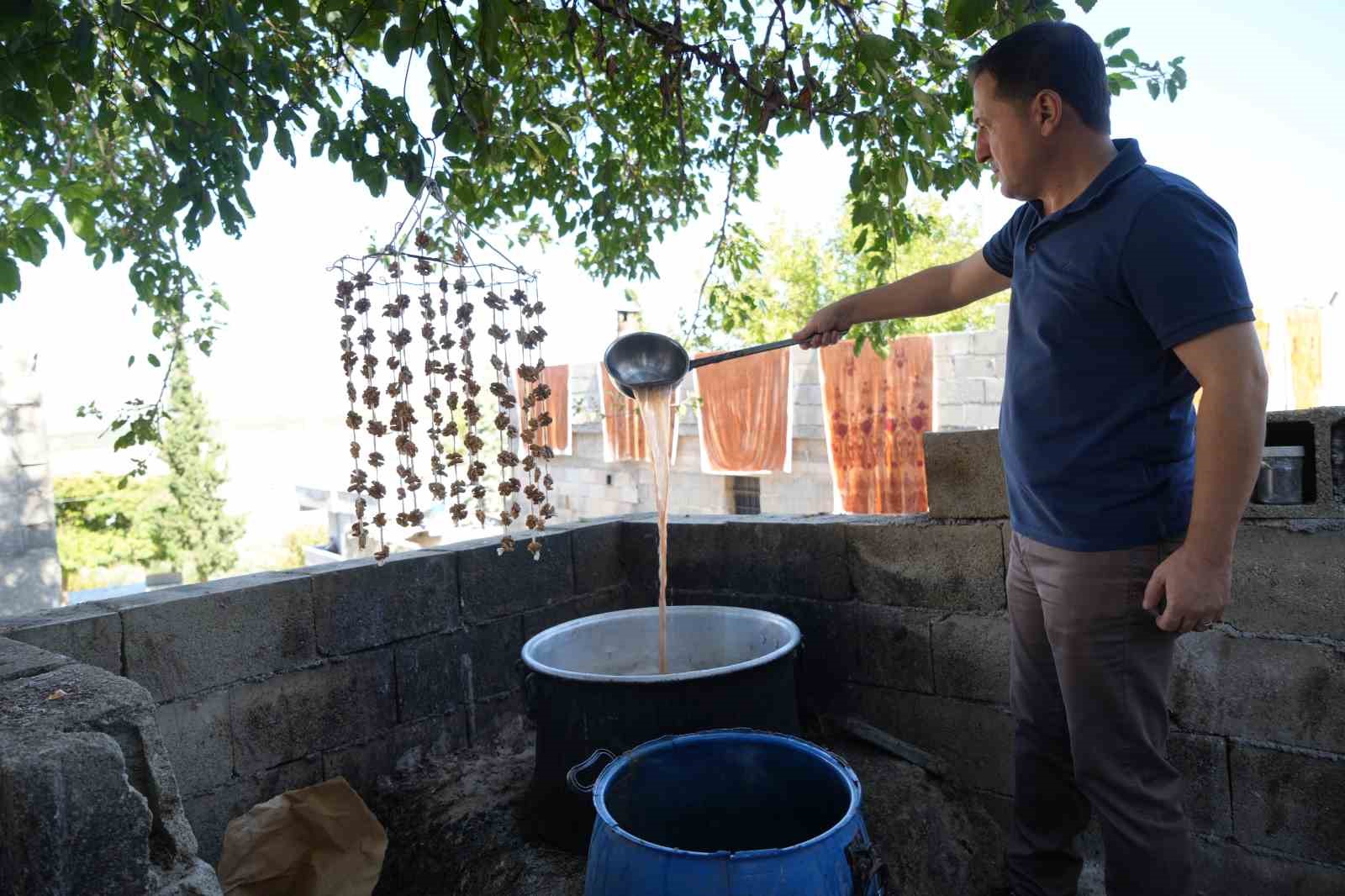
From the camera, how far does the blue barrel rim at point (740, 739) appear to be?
1392mm

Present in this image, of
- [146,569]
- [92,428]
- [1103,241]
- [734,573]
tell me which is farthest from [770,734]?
[92,428]

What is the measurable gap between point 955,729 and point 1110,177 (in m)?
1.94

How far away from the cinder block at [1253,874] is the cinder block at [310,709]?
8.42 feet

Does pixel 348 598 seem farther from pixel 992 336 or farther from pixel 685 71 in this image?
pixel 992 336

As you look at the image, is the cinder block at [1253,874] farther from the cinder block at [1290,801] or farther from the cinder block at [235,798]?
the cinder block at [235,798]

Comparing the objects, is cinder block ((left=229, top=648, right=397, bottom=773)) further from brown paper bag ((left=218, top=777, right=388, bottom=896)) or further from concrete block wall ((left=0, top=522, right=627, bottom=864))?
→ brown paper bag ((left=218, top=777, right=388, bottom=896))

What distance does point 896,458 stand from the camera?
1186 cm

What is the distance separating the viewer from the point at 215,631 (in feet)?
8.32

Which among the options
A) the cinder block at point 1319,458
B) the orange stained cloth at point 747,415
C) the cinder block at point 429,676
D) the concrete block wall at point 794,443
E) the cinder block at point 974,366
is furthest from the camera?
the orange stained cloth at point 747,415

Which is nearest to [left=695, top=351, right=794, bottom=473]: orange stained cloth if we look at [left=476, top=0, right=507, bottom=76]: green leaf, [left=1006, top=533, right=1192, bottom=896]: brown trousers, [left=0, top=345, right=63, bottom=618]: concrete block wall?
[left=0, top=345, right=63, bottom=618]: concrete block wall

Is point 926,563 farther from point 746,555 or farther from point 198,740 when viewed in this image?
point 198,740

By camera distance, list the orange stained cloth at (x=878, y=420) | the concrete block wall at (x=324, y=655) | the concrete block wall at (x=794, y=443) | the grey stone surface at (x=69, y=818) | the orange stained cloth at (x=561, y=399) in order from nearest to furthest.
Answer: the grey stone surface at (x=69, y=818), the concrete block wall at (x=324, y=655), the concrete block wall at (x=794, y=443), the orange stained cloth at (x=878, y=420), the orange stained cloth at (x=561, y=399)

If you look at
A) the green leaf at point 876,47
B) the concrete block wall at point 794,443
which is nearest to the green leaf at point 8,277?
the green leaf at point 876,47

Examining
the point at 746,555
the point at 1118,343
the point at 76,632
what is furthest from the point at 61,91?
the point at 1118,343
